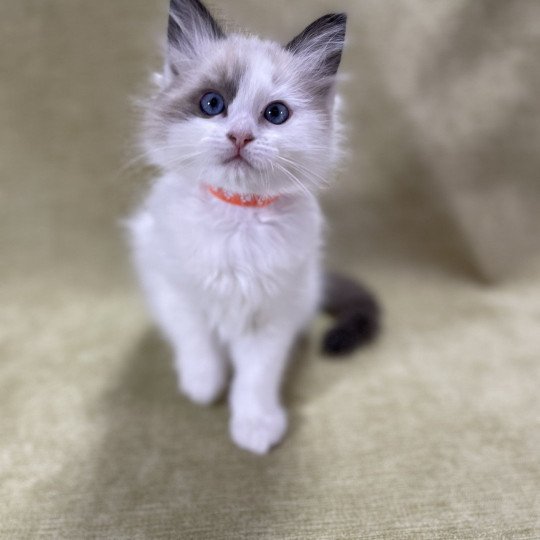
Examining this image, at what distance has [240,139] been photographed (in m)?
0.86

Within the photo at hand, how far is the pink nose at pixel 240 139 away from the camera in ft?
2.83

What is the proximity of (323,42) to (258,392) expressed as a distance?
30.3 inches

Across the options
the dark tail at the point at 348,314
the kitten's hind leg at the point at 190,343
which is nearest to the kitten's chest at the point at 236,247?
the kitten's hind leg at the point at 190,343

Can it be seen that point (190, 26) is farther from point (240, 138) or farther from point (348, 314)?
point (348, 314)

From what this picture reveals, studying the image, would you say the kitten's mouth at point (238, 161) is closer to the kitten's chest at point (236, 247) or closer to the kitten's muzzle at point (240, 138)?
the kitten's muzzle at point (240, 138)

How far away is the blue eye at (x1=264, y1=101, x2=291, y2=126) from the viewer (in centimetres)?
93

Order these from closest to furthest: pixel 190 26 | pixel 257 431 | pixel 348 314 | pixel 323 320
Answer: pixel 190 26
pixel 257 431
pixel 348 314
pixel 323 320

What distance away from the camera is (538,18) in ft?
4.96

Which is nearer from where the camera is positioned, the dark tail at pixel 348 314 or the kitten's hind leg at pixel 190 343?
the kitten's hind leg at pixel 190 343

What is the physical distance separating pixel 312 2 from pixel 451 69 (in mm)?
504

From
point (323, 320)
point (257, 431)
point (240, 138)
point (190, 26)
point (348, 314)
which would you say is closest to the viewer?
Answer: point (240, 138)

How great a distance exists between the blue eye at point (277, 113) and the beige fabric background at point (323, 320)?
0.96ft

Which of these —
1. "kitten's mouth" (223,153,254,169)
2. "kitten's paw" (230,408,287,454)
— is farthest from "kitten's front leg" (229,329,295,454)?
"kitten's mouth" (223,153,254,169)

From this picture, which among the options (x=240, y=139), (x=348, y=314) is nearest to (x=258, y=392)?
(x=348, y=314)
